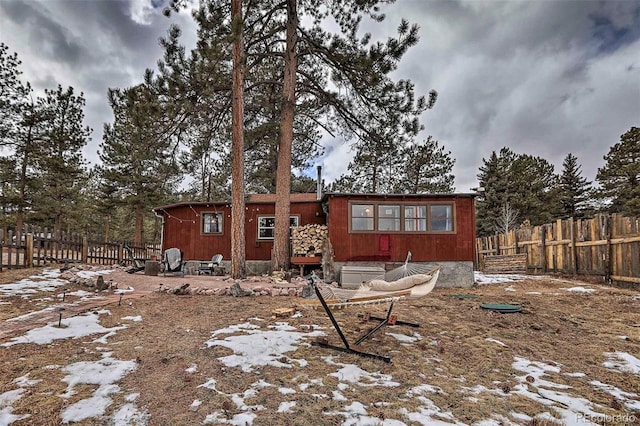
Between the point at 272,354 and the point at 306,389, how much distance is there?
0.82 m

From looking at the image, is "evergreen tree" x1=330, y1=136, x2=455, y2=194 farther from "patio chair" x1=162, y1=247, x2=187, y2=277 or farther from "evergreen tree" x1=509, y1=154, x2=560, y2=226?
"patio chair" x1=162, y1=247, x2=187, y2=277

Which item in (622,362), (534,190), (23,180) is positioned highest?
(534,190)

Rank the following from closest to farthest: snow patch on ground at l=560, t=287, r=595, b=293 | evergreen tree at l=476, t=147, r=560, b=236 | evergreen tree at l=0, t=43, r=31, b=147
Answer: snow patch on ground at l=560, t=287, r=595, b=293 < evergreen tree at l=0, t=43, r=31, b=147 < evergreen tree at l=476, t=147, r=560, b=236

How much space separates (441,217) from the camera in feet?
32.7

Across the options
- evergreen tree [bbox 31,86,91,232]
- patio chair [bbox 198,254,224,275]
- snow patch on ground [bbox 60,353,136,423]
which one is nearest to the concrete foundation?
patio chair [bbox 198,254,224,275]

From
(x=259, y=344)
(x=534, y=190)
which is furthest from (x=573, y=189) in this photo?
(x=259, y=344)

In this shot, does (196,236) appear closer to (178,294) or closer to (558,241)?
(178,294)

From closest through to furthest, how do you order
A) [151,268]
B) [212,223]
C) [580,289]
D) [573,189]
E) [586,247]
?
[580,289], [586,247], [151,268], [212,223], [573,189]

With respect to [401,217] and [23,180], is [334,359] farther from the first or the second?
[23,180]

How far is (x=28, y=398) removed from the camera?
7.64 feet

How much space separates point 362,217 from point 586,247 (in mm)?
6682

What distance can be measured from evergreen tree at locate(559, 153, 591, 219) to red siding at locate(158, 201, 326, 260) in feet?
82.1

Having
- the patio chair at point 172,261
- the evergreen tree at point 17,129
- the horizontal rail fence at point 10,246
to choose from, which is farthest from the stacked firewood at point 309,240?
the evergreen tree at point 17,129

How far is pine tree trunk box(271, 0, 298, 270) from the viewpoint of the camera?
394 inches
